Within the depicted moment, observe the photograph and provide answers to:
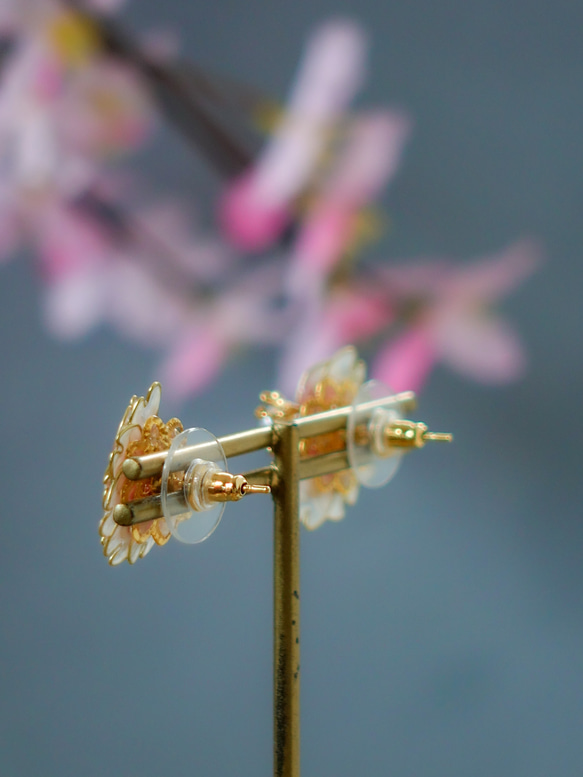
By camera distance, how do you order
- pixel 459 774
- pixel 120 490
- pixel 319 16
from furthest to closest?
pixel 319 16 < pixel 459 774 < pixel 120 490

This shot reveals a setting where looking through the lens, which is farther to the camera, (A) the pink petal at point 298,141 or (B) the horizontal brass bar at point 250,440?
(A) the pink petal at point 298,141

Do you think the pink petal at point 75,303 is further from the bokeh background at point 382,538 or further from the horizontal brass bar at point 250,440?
the horizontal brass bar at point 250,440

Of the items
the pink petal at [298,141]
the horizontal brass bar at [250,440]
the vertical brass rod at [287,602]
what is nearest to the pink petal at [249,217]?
the pink petal at [298,141]

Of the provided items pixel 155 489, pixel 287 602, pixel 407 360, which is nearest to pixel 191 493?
pixel 155 489

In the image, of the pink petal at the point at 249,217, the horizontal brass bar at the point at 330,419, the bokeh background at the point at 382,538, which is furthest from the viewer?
the pink petal at the point at 249,217

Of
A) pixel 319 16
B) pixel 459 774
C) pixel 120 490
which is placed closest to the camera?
pixel 120 490

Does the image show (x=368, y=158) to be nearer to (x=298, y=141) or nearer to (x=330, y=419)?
(x=298, y=141)

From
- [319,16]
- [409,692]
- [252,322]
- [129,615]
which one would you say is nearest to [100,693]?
[129,615]

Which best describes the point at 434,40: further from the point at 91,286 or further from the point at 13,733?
the point at 13,733
